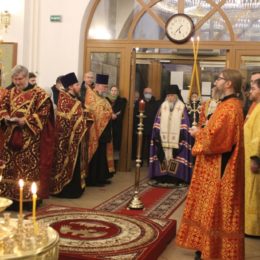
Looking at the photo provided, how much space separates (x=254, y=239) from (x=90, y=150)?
338 cm

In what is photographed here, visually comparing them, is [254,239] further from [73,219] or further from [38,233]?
[38,233]

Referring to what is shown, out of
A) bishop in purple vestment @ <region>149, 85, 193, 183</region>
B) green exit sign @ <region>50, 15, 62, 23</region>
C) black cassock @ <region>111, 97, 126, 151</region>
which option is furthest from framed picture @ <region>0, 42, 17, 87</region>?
bishop in purple vestment @ <region>149, 85, 193, 183</region>

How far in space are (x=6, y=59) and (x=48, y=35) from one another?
91 centimetres

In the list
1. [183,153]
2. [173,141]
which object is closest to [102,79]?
[173,141]

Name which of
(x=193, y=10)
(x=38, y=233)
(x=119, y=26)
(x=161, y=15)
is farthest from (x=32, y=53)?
(x=38, y=233)

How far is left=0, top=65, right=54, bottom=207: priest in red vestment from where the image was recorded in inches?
229

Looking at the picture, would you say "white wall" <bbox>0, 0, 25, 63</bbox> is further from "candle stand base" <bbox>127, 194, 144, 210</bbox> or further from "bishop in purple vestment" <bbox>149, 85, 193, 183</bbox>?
"candle stand base" <bbox>127, 194, 144, 210</bbox>

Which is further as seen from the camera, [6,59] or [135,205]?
[6,59]

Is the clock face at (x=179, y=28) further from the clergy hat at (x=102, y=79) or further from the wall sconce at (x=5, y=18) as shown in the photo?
the wall sconce at (x=5, y=18)

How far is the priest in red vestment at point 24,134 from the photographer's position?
5809mm

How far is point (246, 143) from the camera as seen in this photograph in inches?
207

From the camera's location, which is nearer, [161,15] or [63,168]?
[63,168]

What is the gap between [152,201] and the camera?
6.99 metres

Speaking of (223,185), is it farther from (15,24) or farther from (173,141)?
(15,24)
